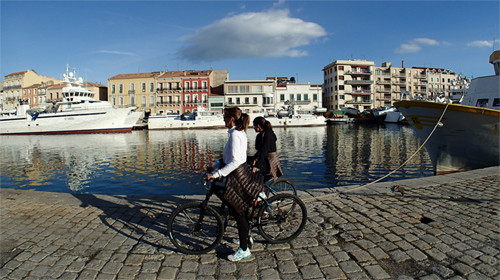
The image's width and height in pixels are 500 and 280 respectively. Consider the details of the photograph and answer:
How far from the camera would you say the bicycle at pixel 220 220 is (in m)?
3.98

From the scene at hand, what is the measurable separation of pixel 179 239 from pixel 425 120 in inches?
438

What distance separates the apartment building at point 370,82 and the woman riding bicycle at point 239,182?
244 feet

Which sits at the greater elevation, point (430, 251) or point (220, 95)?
point (220, 95)

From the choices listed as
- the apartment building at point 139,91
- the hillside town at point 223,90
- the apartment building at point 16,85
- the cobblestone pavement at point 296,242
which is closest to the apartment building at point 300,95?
the hillside town at point 223,90

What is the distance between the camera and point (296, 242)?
4.28 metres

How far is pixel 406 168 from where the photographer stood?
14.0 meters

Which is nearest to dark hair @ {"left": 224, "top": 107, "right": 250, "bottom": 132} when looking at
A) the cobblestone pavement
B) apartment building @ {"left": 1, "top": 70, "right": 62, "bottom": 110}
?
the cobblestone pavement

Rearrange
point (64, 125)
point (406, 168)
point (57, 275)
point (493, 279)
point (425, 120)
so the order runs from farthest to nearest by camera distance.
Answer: point (64, 125) → point (406, 168) → point (425, 120) → point (57, 275) → point (493, 279)

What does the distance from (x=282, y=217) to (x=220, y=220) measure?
1.02m

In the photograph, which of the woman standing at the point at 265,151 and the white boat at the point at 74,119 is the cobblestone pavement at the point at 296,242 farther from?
the white boat at the point at 74,119

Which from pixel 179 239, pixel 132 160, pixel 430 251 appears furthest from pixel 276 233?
pixel 132 160

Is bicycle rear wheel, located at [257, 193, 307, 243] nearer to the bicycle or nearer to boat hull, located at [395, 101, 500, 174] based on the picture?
the bicycle

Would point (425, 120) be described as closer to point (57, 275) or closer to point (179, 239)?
point (179, 239)

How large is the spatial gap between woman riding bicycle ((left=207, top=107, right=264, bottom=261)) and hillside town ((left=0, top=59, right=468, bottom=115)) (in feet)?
188
